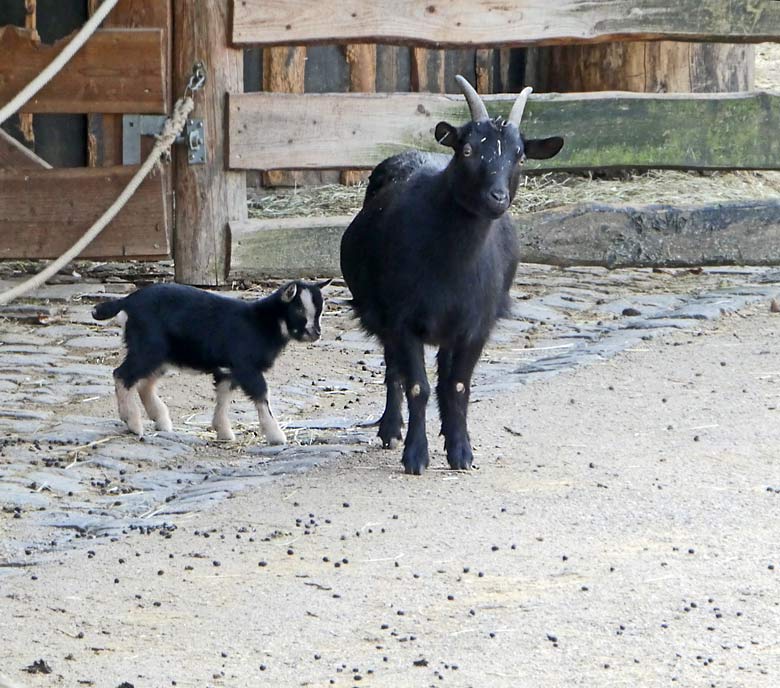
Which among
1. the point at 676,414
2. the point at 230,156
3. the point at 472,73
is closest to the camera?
the point at 676,414

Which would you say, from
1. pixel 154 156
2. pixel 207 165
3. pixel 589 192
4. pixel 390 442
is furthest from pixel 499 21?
pixel 390 442

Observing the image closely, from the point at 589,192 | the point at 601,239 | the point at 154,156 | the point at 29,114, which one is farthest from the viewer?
the point at 589,192

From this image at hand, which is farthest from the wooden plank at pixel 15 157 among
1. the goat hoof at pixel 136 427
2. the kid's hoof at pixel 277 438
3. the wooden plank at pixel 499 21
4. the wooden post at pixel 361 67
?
the wooden post at pixel 361 67

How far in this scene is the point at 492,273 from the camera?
621cm

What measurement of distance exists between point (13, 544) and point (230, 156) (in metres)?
4.27

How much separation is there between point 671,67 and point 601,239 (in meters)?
3.36

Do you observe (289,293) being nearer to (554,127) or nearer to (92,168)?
(92,168)

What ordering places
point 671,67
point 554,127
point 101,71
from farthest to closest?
point 671,67 → point 554,127 → point 101,71

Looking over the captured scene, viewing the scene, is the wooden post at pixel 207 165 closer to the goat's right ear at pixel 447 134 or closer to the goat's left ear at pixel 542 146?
the goat's right ear at pixel 447 134

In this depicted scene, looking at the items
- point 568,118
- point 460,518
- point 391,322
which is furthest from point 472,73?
point 460,518

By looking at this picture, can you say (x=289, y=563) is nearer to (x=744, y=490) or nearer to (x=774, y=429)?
(x=744, y=490)

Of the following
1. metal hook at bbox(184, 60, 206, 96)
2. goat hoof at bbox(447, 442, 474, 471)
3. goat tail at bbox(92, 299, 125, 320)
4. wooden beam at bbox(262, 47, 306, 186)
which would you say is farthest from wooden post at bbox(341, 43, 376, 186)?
goat hoof at bbox(447, 442, 474, 471)

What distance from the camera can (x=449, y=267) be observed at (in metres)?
6.06

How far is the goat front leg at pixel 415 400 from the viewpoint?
6.00 meters
